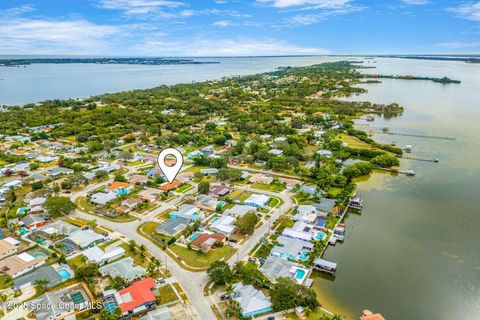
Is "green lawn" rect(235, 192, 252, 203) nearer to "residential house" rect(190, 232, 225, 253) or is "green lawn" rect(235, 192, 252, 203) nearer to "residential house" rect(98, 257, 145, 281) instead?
"residential house" rect(190, 232, 225, 253)

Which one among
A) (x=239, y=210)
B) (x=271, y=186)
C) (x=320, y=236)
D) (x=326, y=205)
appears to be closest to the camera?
(x=320, y=236)

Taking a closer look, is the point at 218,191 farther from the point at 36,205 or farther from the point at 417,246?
the point at 417,246

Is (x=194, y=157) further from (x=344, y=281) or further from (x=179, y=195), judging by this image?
(x=344, y=281)

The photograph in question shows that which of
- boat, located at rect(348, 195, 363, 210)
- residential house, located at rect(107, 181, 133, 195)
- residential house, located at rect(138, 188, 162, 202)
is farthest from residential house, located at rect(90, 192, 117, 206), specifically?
boat, located at rect(348, 195, 363, 210)

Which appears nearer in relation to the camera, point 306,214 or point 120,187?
point 306,214

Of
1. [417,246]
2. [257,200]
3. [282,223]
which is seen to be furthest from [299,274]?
[417,246]

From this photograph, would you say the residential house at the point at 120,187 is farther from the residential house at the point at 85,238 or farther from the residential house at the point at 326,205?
the residential house at the point at 326,205

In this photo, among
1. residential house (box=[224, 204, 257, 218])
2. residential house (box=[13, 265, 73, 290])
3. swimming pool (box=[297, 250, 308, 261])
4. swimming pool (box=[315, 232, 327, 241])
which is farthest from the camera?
residential house (box=[224, 204, 257, 218])

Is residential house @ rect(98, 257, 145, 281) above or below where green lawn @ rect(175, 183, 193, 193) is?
below
